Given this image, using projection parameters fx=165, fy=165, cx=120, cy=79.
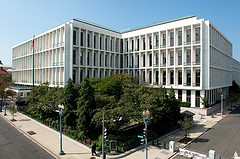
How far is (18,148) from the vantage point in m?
18.0

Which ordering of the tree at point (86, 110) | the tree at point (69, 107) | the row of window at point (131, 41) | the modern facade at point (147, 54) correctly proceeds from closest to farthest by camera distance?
the tree at point (86, 110)
the tree at point (69, 107)
the modern facade at point (147, 54)
the row of window at point (131, 41)

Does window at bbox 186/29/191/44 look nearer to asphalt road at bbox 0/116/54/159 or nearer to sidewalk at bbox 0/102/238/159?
sidewalk at bbox 0/102/238/159

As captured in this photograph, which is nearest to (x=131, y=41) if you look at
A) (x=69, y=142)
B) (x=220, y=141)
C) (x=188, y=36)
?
(x=188, y=36)

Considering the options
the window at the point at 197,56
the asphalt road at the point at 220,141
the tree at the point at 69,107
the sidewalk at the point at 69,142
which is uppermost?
the window at the point at 197,56

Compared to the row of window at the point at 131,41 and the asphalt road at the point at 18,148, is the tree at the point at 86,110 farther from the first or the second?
the row of window at the point at 131,41

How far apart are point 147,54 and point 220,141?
3225 cm

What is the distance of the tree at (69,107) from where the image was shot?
2429 centimetres

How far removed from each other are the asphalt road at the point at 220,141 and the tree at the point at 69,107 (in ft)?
52.8

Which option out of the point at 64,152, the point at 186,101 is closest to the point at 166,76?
the point at 186,101

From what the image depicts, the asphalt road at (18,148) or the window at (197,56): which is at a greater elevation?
the window at (197,56)

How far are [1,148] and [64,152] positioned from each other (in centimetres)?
712

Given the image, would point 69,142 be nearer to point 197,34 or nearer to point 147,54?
point 147,54

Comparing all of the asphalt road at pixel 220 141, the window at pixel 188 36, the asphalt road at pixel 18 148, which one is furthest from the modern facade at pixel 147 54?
the asphalt road at pixel 18 148

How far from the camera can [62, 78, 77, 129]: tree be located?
2429 cm
